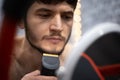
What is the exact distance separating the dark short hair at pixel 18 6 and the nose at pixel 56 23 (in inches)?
1.4

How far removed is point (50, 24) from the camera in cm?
58

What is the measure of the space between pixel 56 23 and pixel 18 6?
102 millimetres

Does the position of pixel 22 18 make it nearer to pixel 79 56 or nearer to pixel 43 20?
pixel 43 20

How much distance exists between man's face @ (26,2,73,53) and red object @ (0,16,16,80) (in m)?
0.05

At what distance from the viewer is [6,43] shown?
0.56 metres

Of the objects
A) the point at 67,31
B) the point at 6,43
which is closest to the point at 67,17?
the point at 67,31

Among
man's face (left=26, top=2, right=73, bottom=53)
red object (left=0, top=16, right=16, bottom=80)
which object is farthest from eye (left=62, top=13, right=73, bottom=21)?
red object (left=0, top=16, right=16, bottom=80)

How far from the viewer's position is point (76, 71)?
34 centimetres

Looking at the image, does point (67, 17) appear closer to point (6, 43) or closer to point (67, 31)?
point (67, 31)

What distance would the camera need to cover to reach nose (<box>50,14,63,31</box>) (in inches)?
22.6

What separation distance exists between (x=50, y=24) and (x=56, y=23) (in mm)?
14

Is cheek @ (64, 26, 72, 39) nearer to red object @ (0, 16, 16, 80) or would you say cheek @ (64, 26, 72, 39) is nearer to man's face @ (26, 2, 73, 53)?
man's face @ (26, 2, 73, 53)

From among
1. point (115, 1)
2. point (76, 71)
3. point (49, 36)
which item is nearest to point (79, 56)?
point (76, 71)

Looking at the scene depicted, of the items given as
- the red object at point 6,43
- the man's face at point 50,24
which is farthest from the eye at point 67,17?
the red object at point 6,43
